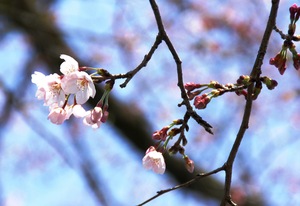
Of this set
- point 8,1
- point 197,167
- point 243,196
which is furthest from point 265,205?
point 8,1

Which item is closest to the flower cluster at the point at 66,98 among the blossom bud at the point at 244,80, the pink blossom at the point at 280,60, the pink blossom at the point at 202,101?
the pink blossom at the point at 202,101

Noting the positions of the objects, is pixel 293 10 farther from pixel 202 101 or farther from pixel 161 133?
pixel 161 133

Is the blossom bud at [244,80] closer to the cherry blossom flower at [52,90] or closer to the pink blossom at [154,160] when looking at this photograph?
the pink blossom at [154,160]

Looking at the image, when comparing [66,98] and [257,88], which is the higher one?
[66,98]

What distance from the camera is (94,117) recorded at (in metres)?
1.53

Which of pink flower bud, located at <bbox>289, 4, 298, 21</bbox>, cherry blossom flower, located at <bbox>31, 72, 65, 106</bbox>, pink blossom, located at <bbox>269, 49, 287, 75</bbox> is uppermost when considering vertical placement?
cherry blossom flower, located at <bbox>31, 72, 65, 106</bbox>

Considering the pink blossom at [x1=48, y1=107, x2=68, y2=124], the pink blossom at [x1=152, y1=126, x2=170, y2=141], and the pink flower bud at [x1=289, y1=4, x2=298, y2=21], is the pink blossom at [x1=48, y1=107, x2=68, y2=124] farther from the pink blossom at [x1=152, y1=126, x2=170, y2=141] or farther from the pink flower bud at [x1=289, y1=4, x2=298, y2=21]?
the pink flower bud at [x1=289, y1=4, x2=298, y2=21]

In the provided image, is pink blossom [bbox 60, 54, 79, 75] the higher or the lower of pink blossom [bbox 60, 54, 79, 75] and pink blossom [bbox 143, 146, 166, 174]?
the higher

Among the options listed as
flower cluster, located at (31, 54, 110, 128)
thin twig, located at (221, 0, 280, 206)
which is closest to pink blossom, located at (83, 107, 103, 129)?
flower cluster, located at (31, 54, 110, 128)

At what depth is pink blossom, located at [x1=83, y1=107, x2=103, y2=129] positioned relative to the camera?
60.4 inches

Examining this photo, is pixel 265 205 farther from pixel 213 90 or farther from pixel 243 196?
pixel 213 90

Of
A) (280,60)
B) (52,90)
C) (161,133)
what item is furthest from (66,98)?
(280,60)

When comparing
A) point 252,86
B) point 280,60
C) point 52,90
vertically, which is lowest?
point 252,86

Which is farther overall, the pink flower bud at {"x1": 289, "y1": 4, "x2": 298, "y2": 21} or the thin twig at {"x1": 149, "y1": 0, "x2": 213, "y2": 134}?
the pink flower bud at {"x1": 289, "y1": 4, "x2": 298, "y2": 21}
